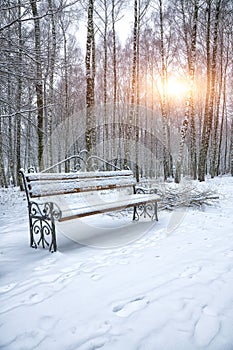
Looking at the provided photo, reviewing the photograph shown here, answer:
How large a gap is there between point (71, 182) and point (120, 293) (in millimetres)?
2203

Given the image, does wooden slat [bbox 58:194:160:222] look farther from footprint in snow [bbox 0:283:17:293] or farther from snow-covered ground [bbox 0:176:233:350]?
footprint in snow [bbox 0:283:17:293]

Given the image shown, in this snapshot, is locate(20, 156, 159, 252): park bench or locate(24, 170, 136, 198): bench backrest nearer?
locate(20, 156, 159, 252): park bench

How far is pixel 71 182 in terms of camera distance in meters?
3.91

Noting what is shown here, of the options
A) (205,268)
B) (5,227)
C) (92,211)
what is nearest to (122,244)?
(92,211)

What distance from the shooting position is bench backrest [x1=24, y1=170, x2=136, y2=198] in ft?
11.0

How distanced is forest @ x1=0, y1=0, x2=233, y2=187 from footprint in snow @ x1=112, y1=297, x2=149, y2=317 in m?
3.92

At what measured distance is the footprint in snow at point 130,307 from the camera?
5.78 feet

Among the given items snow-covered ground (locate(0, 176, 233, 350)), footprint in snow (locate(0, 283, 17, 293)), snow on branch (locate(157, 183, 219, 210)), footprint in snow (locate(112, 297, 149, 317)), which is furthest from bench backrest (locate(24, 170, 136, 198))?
footprint in snow (locate(112, 297, 149, 317))

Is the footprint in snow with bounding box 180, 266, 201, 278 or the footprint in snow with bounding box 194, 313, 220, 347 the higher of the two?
the footprint in snow with bounding box 180, 266, 201, 278

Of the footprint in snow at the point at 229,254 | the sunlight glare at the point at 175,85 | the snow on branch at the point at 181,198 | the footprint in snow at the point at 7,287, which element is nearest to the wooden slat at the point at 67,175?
the snow on branch at the point at 181,198

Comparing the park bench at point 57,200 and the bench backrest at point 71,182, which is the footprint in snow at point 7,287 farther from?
the bench backrest at point 71,182

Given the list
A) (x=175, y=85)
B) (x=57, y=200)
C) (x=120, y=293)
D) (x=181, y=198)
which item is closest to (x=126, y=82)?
(x=175, y=85)

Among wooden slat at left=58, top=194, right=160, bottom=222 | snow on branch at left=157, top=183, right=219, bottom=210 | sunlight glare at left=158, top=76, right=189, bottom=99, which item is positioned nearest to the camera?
wooden slat at left=58, top=194, right=160, bottom=222

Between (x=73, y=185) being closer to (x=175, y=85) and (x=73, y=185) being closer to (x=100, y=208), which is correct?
(x=100, y=208)
